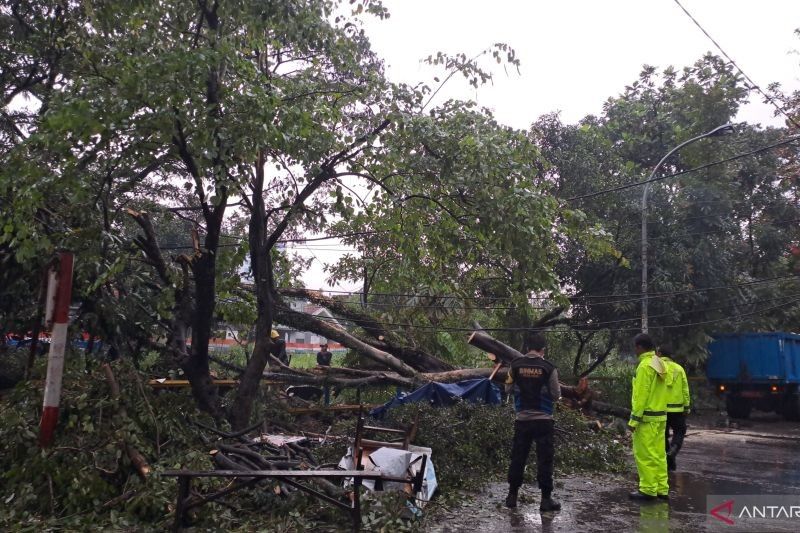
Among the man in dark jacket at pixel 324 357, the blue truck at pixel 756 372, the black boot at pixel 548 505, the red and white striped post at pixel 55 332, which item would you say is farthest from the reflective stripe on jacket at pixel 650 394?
the blue truck at pixel 756 372

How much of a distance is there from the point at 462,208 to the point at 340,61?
94.9 inches

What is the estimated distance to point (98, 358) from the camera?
8.18m

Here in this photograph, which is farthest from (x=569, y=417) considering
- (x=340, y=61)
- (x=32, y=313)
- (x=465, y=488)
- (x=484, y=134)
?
(x=32, y=313)

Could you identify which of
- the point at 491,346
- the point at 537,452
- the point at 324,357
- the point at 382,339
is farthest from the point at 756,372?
the point at 537,452

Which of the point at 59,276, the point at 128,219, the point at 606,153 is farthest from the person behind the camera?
the point at 606,153

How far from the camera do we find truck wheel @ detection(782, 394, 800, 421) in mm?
18250

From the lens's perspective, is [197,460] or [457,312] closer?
[197,460]

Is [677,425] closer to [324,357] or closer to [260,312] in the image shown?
[260,312]

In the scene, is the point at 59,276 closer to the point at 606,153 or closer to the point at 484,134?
the point at 484,134

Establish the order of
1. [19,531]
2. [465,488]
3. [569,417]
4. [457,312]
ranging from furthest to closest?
1. [457,312]
2. [569,417]
3. [465,488]
4. [19,531]

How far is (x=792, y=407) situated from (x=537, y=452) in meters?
14.9

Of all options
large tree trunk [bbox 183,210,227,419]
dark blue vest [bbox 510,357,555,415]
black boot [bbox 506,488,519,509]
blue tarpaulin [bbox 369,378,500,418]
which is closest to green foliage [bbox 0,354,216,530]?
large tree trunk [bbox 183,210,227,419]

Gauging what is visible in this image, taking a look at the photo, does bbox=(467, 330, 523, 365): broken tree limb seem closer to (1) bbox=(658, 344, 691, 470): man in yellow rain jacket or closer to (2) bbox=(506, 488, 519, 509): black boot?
(1) bbox=(658, 344, 691, 470): man in yellow rain jacket

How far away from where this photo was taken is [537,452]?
22.4 feet
